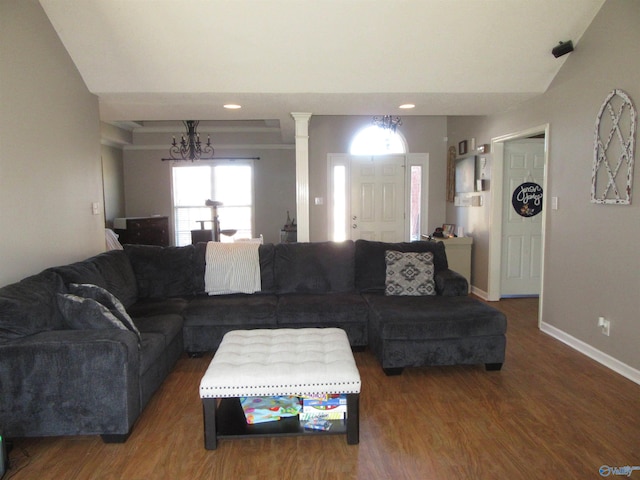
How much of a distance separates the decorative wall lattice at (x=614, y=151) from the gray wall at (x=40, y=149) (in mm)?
4145

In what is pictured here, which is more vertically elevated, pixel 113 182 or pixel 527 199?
pixel 113 182

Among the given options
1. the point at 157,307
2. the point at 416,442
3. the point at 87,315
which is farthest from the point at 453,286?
the point at 87,315

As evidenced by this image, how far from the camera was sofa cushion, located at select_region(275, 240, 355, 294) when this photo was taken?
405cm

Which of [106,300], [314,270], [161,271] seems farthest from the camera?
[314,270]

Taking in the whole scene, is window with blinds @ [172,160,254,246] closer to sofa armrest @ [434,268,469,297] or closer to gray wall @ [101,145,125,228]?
A: gray wall @ [101,145,125,228]

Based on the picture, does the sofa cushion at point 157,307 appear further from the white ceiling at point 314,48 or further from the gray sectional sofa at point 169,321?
the white ceiling at point 314,48

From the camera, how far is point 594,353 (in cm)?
348

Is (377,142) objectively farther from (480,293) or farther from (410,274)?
Answer: (410,274)

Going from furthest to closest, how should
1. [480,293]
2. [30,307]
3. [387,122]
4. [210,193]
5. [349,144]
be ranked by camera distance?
1. [210,193]
2. [349,144]
3. [387,122]
4. [480,293]
5. [30,307]

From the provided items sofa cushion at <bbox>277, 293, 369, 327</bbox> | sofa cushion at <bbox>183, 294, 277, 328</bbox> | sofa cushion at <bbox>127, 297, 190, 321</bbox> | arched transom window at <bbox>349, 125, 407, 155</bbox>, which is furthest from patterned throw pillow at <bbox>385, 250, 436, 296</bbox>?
arched transom window at <bbox>349, 125, 407, 155</bbox>

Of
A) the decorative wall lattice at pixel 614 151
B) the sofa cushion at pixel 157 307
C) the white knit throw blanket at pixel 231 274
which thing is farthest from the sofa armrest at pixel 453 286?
the sofa cushion at pixel 157 307

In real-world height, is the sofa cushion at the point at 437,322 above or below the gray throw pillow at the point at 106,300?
below

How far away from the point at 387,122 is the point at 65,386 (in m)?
5.58

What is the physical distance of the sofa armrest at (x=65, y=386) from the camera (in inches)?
87.4
